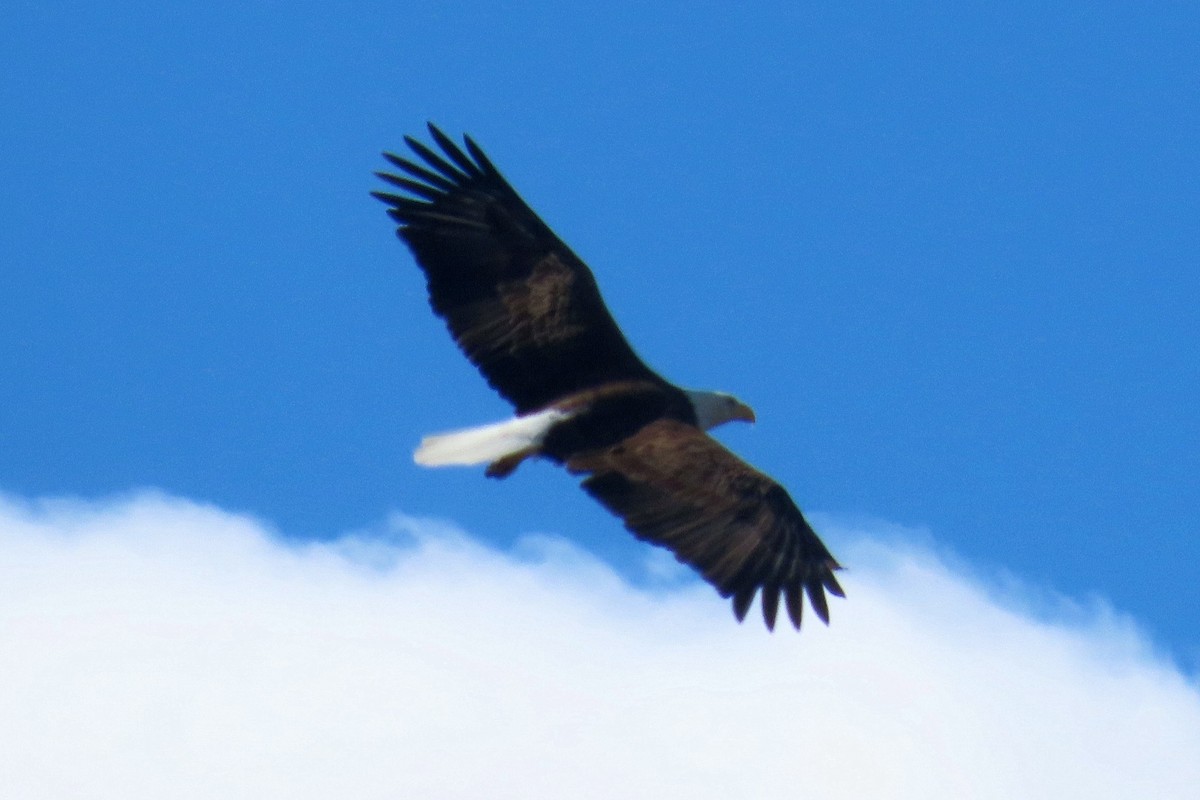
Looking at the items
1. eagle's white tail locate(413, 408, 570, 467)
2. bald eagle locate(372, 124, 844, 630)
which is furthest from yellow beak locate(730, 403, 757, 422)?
eagle's white tail locate(413, 408, 570, 467)

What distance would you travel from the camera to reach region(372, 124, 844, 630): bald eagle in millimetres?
8680

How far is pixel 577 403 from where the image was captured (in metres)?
8.83

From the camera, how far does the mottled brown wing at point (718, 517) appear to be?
28.3ft

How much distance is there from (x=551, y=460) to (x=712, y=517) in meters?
0.80

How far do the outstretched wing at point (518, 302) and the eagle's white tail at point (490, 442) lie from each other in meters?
0.18

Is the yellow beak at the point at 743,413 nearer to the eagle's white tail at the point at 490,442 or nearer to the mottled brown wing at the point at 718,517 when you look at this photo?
the mottled brown wing at the point at 718,517

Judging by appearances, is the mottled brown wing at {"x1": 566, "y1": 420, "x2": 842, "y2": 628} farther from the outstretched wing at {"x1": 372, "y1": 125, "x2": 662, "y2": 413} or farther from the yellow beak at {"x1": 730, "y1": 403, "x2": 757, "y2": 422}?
the yellow beak at {"x1": 730, "y1": 403, "x2": 757, "y2": 422}

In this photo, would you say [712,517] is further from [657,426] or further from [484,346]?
[484,346]

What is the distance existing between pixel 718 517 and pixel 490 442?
1126 millimetres

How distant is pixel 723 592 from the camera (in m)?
8.59

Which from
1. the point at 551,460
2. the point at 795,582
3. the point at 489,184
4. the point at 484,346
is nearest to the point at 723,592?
the point at 795,582

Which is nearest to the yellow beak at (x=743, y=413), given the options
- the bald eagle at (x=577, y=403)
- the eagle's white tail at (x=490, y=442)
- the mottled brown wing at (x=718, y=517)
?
the bald eagle at (x=577, y=403)

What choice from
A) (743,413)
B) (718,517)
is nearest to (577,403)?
(718,517)

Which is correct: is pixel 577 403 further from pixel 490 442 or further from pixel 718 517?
pixel 718 517
